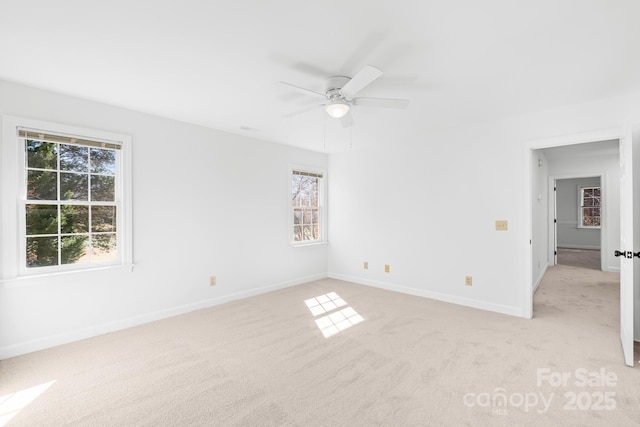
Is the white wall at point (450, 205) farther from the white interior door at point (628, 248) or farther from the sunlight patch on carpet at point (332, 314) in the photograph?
the sunlight patch on carpet at point (332, 314)

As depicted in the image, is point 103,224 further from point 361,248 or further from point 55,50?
point 361,248

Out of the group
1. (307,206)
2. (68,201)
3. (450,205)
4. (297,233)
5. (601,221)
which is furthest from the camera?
(601,221)

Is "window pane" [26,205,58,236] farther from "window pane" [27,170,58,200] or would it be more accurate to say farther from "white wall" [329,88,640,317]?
"white wall" [329,88,640,317]

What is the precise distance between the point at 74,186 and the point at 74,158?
28 centimetres

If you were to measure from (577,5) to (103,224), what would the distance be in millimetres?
4246

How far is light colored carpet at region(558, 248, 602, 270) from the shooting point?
22.0ft

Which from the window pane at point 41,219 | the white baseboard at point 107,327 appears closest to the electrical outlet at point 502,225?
the white baseboard at point 107,327

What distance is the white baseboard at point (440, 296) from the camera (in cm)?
367

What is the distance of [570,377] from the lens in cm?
226

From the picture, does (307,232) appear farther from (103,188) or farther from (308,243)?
(103,188)

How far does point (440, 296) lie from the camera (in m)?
4.27

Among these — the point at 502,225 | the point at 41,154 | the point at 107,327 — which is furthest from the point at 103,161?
the point at 502,225

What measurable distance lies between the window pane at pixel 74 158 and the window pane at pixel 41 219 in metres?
0.42

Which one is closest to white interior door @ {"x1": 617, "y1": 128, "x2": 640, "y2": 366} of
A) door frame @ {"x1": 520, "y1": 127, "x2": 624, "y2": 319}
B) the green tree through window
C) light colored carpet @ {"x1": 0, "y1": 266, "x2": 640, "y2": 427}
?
light colored carpet @ {"x1": 0, "y1": 266, "x2": 640, "y2": 427}
